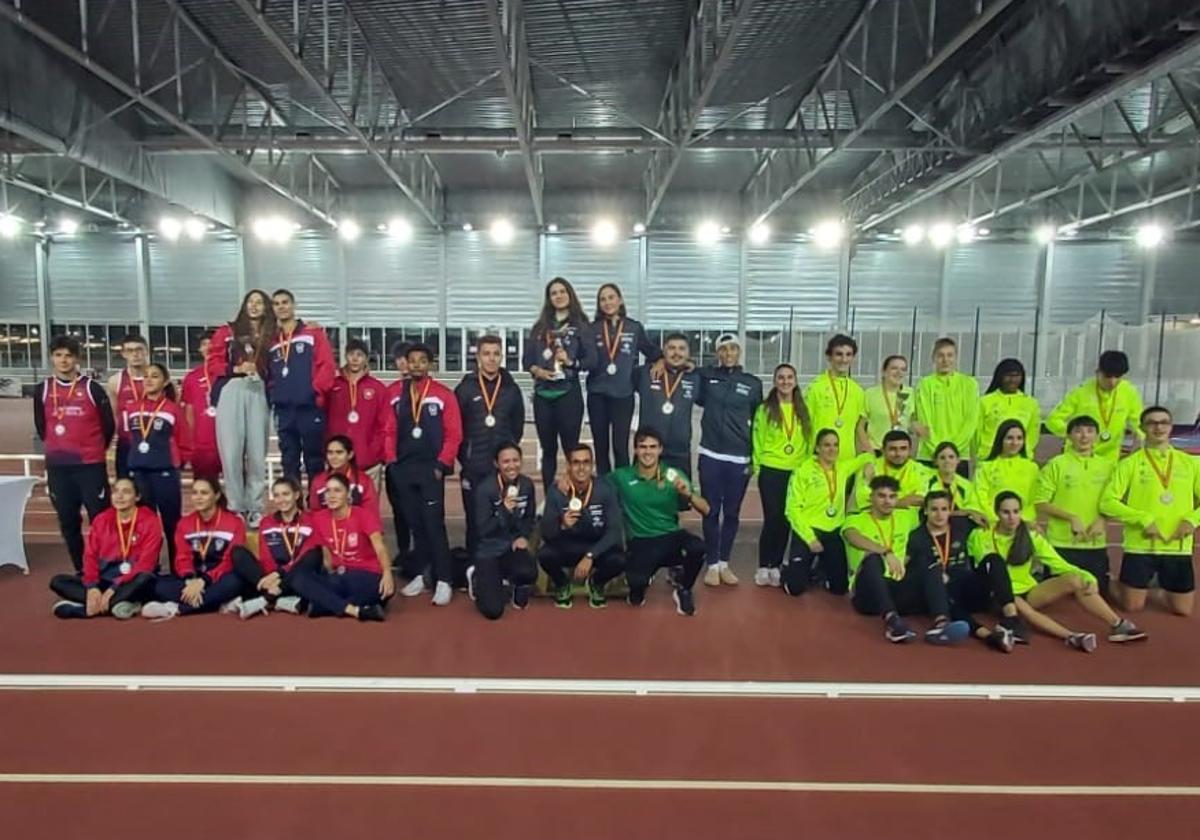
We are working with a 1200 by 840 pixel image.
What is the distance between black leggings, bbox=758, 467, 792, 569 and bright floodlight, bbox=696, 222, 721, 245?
13573 mm

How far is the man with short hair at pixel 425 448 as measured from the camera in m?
5.03

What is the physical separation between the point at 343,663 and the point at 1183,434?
15077 millimetres

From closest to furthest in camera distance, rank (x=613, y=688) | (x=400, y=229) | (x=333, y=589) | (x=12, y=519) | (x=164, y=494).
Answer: (x=613, y=688) < (x=333, y=589) < (x=164, y=494) < (x=12, y=519) < (x=400, y=229)

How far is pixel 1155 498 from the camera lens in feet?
16.5

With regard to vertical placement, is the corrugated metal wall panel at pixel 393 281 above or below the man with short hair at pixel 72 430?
above

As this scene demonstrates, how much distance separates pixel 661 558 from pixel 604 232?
14932mm

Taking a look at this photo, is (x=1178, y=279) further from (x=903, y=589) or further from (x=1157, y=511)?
(x=903, y=589)

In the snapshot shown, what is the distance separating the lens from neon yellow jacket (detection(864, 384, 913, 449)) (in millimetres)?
5891

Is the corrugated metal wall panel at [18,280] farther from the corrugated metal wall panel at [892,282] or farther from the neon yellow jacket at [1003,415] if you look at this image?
the neon yellow jacket at [1003,415]

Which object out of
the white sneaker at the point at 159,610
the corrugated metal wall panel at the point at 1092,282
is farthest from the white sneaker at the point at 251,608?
the corrugated metal wall panel at the point at 1092,282

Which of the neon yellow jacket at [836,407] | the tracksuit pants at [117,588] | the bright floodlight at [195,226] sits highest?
the bright floodlight at [195,226]

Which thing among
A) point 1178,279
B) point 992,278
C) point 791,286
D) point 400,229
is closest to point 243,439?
point 400,229

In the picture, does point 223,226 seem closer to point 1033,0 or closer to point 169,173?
point 169,173

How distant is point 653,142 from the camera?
10969 millimetres
